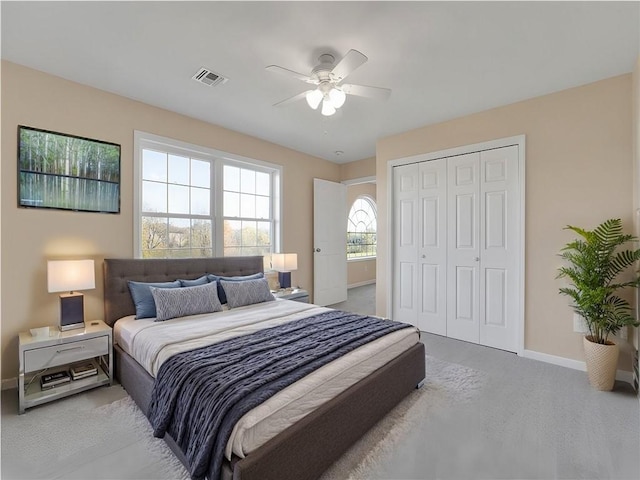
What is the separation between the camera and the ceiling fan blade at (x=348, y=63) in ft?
6.19

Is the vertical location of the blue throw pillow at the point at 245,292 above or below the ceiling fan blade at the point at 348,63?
below

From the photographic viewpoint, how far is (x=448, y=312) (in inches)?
151

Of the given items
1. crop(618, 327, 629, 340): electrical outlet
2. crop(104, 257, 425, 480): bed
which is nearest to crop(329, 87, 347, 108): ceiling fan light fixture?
crop(104, 257, 425, 480): bed

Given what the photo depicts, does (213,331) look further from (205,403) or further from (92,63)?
(92,63)

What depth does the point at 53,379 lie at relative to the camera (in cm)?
242

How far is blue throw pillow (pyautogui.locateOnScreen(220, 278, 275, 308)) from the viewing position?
3205 mm

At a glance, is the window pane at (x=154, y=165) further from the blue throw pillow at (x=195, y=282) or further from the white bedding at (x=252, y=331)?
the white bedding at (x=252, y=331)

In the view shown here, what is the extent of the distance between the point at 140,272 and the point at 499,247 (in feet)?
13.0

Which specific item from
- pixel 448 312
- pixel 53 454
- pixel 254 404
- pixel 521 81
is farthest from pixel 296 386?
pixel 521 81

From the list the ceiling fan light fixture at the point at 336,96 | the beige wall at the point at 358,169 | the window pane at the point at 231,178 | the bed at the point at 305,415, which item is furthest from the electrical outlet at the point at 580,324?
the window pane at the point at 231,178

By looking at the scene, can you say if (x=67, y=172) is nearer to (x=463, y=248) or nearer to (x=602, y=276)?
(x=463, y=248)

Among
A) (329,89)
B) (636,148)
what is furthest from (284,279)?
(636,148)

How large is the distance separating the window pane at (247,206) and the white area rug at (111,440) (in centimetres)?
260

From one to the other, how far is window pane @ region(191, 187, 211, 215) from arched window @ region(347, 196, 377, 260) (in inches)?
184
